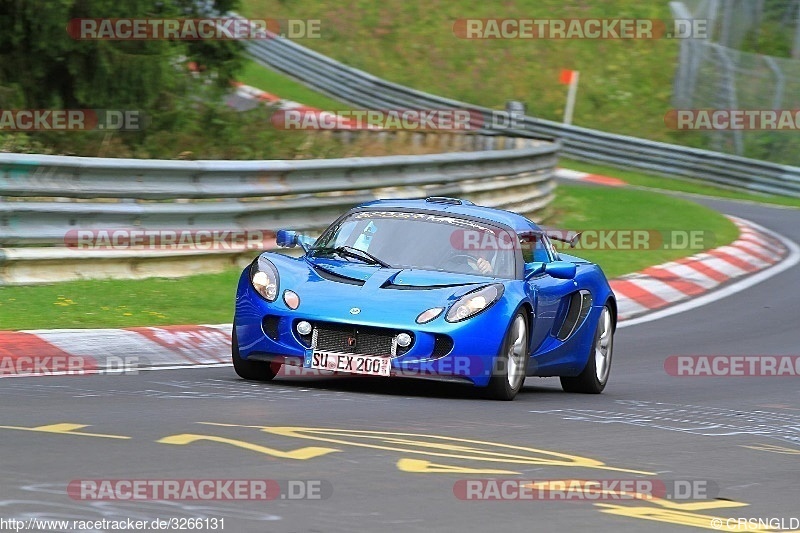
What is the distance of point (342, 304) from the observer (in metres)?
8.48

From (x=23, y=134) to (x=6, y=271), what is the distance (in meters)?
4.50

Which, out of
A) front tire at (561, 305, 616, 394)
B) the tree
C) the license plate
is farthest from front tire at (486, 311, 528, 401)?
the tree

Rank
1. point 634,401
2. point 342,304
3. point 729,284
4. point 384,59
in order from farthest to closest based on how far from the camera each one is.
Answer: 1. point 384,59
2. point 729,284
3. point 634,401
4. point 342,304

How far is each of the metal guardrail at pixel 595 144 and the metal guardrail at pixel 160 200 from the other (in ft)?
49.2

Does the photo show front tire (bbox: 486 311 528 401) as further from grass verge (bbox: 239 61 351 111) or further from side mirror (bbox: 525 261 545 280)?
grass verge (bbox: 239 61 351 111)

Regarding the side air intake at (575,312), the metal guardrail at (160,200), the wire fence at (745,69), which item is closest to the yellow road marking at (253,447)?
the side air intake at (575,312)

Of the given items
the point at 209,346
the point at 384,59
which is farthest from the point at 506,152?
the point at 384,59

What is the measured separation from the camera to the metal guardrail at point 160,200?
1141cm

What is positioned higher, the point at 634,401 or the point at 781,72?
the point at 781,72

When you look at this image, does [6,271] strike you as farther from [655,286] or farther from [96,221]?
[655,286]

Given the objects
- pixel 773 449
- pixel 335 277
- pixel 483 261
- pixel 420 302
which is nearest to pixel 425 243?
pixel 483 261

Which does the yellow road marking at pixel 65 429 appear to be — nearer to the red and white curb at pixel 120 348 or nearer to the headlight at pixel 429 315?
the red and white curb at pixel 120 348

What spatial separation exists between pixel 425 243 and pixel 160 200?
4.03 metres

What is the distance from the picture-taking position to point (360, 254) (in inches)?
367
